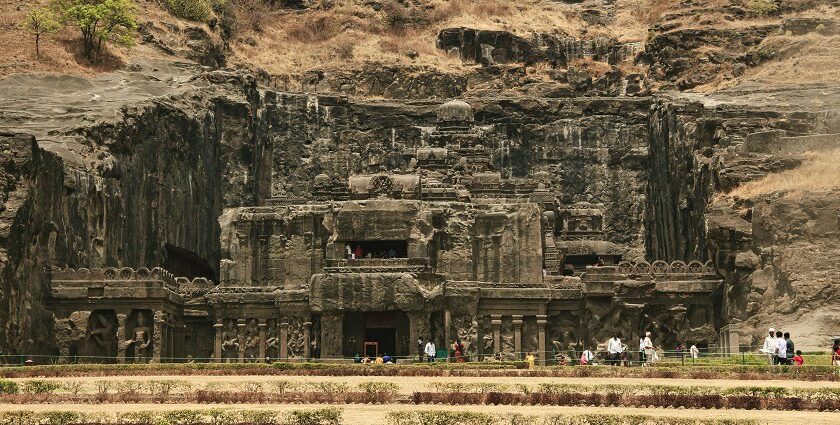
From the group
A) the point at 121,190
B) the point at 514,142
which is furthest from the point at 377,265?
the point at 514,142

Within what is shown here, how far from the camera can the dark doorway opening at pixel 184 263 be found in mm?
94750

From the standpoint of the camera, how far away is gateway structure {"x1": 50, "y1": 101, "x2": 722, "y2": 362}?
246 feet

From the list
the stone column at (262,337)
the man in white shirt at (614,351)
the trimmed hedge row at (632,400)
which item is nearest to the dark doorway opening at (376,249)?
the stone column at (262,337)

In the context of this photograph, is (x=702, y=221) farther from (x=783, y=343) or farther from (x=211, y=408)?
(x=211, y=408)

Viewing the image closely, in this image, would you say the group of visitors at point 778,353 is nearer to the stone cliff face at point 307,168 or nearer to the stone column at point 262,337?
the stone cliff face at point 307,168

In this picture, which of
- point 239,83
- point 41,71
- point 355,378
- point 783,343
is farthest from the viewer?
point 239,83

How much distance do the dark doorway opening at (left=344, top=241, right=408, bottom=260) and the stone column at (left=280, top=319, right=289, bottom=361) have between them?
4.59 metres

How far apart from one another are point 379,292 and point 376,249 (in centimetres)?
524

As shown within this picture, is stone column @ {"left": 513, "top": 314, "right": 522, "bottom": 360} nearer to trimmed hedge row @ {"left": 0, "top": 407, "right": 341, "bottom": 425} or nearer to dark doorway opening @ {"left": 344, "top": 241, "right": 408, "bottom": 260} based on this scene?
dark doorway opening @ {"left": 344, "top": 241, "right": 408, "bottom": 260}

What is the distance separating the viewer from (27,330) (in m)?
72.2

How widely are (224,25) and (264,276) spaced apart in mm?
46509

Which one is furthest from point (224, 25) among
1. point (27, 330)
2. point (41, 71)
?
point (27, 330)

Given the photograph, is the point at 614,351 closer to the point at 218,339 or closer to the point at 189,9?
the point at 218,339

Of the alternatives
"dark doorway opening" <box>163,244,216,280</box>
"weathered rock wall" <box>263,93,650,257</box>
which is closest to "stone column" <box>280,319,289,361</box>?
"dark doorway opening" <box>163,244,216,280</box>
